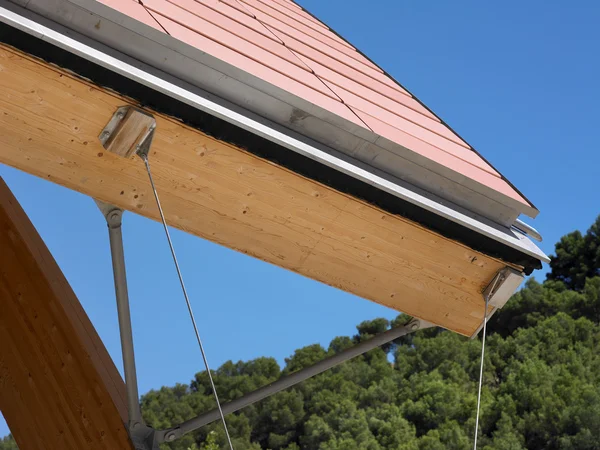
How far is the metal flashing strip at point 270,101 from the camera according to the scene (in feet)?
6.52

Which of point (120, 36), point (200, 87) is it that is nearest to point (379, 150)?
point (200, 87)

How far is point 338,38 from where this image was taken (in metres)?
3.87

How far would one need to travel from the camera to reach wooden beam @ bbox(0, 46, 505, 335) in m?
2.11

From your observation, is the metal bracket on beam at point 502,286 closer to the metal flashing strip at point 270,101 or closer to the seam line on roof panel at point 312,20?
the metal flashing strip at point 270,101

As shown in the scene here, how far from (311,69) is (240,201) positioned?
0.53 m

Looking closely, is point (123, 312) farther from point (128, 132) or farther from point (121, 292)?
point (128, 132)

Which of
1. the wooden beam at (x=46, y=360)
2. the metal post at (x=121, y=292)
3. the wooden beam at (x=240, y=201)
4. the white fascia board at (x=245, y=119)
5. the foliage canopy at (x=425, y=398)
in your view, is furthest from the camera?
the foliage canopy at (x=425, y=398)

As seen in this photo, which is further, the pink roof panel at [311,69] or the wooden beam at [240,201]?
the pink roof panel at [311,69]

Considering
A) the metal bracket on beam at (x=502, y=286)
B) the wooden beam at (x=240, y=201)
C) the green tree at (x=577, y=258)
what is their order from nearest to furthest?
the wooden beam at (x=240, y=201)
the metal bracket on beam at (x=502, y=286)
the green tree at (x=577, y=258)

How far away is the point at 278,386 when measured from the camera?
294 centimetres

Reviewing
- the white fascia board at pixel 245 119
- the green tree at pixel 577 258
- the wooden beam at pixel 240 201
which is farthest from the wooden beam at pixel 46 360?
the green tree at pixel 577 258

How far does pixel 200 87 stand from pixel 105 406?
1272 millimetres

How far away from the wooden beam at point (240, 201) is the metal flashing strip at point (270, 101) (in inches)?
4.7

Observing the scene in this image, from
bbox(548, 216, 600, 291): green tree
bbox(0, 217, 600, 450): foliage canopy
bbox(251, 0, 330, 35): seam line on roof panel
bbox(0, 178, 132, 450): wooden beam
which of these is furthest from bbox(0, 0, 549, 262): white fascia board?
bbox(548, 216, 600, 291): green tree
